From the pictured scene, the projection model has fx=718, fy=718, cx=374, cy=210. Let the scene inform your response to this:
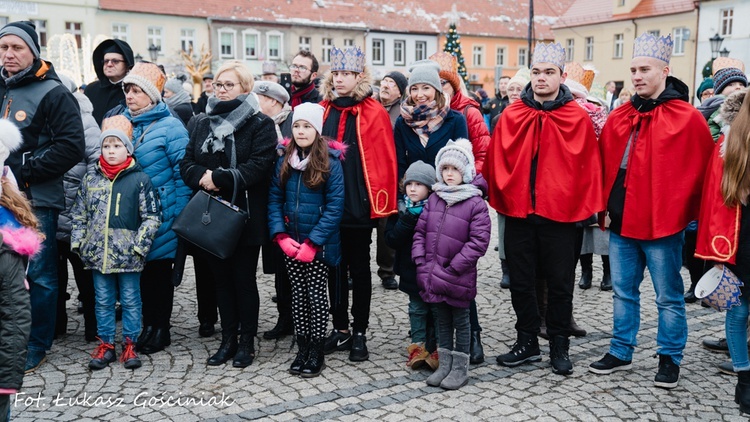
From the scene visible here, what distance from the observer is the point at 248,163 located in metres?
5.05

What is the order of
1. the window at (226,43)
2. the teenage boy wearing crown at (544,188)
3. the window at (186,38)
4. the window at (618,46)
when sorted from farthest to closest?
the window at (618,46) → the window at (226,43) → the window at (186,38) → the teenage boy wearing crown at (544,188)

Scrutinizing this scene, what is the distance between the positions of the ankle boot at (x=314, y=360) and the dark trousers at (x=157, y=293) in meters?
1.30

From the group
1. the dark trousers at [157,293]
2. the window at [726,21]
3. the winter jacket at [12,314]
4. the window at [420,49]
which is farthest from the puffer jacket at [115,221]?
the window at [420,49]

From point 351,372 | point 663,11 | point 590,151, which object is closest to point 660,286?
point 590,151

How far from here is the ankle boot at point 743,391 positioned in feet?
14.5

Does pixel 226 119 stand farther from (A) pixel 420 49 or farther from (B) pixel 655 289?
(A) pixel 420 49

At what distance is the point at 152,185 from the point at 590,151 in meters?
3.16

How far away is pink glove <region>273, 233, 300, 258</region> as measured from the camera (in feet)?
16.4

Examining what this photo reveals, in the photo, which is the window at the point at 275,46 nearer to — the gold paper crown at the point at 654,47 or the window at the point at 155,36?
the window at the point at 155,36

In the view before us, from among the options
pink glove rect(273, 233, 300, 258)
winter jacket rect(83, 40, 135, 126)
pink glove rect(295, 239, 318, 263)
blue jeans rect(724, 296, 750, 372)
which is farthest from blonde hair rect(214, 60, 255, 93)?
blue jeans rect(724, 296, 750, 372)

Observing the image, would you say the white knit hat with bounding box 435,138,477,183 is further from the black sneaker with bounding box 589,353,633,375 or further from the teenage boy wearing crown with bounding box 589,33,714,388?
the black sneaker with bounding box 589,353,633,375

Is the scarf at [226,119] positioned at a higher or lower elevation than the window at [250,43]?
lower

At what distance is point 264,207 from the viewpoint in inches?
207

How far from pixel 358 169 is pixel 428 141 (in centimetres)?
57
